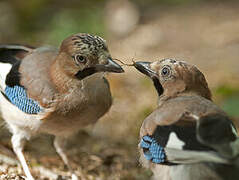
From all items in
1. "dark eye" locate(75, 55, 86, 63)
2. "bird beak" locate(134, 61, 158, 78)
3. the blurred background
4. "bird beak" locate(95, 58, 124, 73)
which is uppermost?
"dark eye" locate(75, 55, 86, 63)

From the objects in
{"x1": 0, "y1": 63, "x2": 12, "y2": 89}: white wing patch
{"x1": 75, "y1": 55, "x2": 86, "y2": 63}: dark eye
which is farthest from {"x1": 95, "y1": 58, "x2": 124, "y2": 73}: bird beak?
{"x1": 0, "y1": 63, "x2": 12, "y2": 89}: white wing patch

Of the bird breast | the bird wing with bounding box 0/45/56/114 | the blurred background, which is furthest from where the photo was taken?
the blurred background

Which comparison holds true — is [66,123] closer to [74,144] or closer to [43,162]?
[43,162]

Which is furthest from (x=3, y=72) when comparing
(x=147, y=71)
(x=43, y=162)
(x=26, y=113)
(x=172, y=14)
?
(x=172, y=14)

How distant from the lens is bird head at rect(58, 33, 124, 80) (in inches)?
189

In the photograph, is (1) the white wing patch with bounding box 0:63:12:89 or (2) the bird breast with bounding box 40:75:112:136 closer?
(2) the bird breast with bounding box 40:75:112:136

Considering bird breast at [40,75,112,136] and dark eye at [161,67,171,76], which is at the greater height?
dark eye at [161,67,171,76]

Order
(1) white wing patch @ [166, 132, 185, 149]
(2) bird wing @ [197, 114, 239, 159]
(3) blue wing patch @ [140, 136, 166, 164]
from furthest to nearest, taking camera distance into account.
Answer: (3) blue wing patch @ [140, 136, 166, 164] → (1) white wing patch @ [166, 132, 185, 149] → (2) bird wing @ [197, 114, 239, 159]

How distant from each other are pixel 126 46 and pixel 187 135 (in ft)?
19.0

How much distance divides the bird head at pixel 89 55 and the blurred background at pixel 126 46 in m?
Result: 1.41

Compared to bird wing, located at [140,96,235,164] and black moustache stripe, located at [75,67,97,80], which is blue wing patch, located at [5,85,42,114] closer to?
black moustache stripe, located at [75,67,97,80]

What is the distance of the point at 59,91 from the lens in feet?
16.9

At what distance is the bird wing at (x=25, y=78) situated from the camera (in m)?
Result: 5.18

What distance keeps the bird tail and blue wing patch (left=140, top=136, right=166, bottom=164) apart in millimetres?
2008
